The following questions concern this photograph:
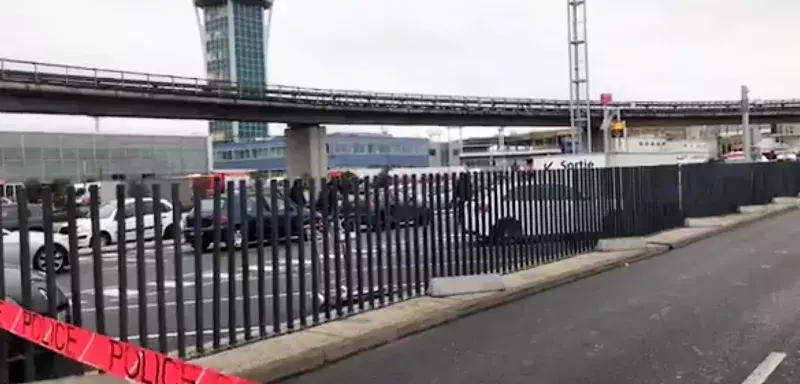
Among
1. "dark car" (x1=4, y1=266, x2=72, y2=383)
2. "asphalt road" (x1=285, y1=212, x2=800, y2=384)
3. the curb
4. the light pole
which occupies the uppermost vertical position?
the light pole

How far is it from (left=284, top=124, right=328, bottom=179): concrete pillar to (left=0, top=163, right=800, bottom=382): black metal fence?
4703 centimetres

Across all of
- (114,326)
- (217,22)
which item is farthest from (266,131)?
(114,326)

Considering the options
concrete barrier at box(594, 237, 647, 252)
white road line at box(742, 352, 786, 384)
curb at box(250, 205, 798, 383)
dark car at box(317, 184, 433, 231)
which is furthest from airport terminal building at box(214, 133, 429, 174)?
white road line at box(742, 352, 786, 384)

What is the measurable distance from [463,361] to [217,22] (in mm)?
142224

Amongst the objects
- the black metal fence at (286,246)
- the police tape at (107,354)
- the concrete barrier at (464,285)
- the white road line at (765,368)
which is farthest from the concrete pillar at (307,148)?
the police tape at (107,354)

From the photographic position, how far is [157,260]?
6.18m

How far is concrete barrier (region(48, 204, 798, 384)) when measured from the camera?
20.1 feet

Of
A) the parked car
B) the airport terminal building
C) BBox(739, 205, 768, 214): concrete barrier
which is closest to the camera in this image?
the parked car

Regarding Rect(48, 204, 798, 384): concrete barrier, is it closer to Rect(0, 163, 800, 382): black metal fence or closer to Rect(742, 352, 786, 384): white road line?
Rect(0, 163, 800, 382): black metal fence

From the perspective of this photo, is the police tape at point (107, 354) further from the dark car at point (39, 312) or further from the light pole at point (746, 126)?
the light pole at point (746, 126)

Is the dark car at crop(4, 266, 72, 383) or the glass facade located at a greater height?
the glass facade

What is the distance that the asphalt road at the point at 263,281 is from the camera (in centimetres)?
638

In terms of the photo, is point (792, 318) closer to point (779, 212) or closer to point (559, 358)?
point (559, 358)

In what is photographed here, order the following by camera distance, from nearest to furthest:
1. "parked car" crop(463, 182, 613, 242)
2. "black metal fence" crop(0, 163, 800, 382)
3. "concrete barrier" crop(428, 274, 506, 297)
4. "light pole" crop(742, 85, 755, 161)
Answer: "black metal fence" crop(0, 163, 800, 382) < "concrete barrier" crop(428, 274, 506, 297) < "parked car" crop(463, 182, 613, 242) < "light pole" crop(742, 85, 755, 161)
